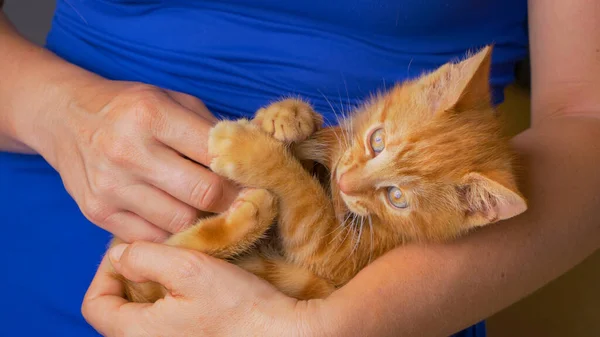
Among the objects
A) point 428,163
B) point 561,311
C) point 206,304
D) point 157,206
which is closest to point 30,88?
point 157,206

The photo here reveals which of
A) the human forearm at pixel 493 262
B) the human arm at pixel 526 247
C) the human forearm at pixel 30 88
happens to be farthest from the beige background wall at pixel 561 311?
the human forearm at pixel 30 88

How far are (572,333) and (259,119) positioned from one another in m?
A: 1.50

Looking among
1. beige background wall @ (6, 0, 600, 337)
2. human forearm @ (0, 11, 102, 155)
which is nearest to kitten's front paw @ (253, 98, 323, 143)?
human forearm @ (0, 11, 102, 155)

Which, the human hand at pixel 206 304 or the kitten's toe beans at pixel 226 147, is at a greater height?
the kitten's toe beans at pixel 226 147

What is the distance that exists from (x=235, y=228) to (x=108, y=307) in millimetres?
270

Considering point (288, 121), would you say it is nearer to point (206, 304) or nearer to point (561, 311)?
point (206, 304)

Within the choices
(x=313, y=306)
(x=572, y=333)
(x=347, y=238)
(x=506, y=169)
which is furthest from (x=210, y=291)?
(x=572, y=333)

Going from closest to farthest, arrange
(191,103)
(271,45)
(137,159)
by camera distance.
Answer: (137,159), (191,103), (271,45)

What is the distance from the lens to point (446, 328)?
3.21 ft

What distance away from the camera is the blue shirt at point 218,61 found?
1.21 metres

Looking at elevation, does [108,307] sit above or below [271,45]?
below

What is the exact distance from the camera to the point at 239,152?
3.30 feet

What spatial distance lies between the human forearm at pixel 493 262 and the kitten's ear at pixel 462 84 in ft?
0.47

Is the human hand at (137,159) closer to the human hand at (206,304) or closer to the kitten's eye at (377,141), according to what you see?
the human hand at (206,304)
